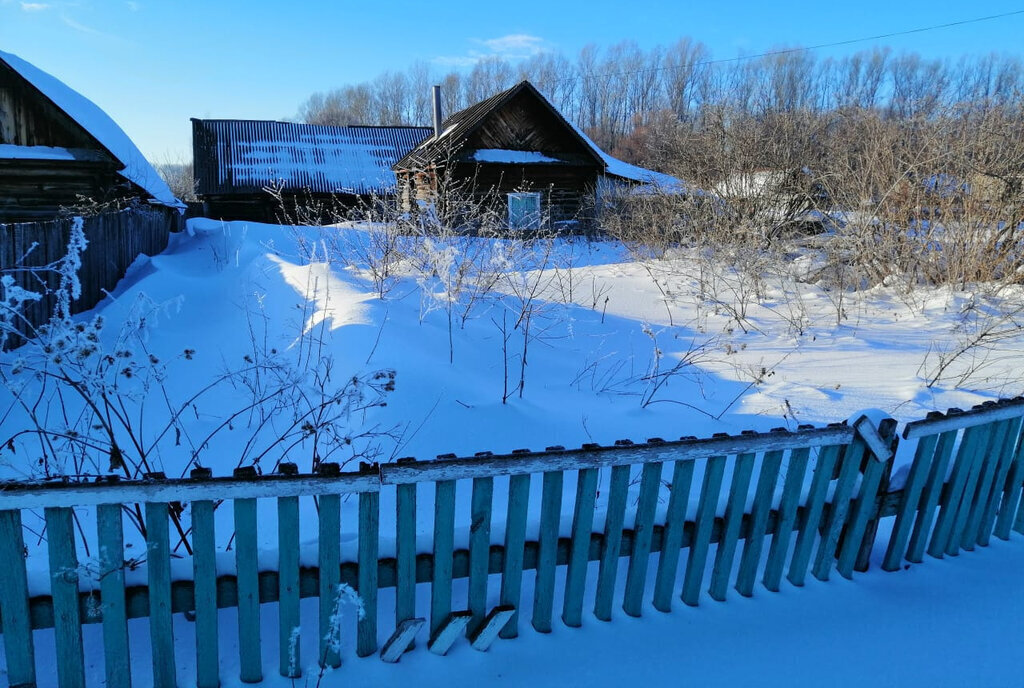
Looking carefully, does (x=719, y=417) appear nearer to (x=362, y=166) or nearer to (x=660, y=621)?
(x=660, y=621)

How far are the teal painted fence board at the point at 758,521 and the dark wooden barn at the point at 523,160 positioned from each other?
16501 millimetres

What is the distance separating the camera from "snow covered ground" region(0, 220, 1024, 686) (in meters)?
2.56

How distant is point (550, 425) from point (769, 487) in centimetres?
199

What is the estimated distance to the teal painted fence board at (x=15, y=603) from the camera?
204 centimetres

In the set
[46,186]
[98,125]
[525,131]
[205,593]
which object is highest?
[525,131]

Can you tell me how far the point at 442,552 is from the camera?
238 cm

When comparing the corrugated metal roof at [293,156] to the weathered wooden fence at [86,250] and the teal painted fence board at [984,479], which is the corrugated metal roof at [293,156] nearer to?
the weathered wooden fence at [86,250]

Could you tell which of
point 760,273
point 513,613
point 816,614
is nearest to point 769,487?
point 816,614

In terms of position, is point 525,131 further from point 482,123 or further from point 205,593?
point 205,593

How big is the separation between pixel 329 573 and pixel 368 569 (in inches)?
5.2

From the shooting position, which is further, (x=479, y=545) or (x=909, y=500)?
(x=909, y=500)

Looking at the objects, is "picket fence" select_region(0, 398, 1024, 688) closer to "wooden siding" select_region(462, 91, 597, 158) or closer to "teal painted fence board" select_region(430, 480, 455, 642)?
"teal painted fence board" select_region(430, 480, 455, 642)

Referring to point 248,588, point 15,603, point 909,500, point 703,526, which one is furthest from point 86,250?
point 909,500

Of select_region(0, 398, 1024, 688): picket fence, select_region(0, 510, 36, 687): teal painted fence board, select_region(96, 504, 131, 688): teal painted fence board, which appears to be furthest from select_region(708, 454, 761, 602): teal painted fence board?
select_region(0, 510, 36, 687): teal painted fence board
